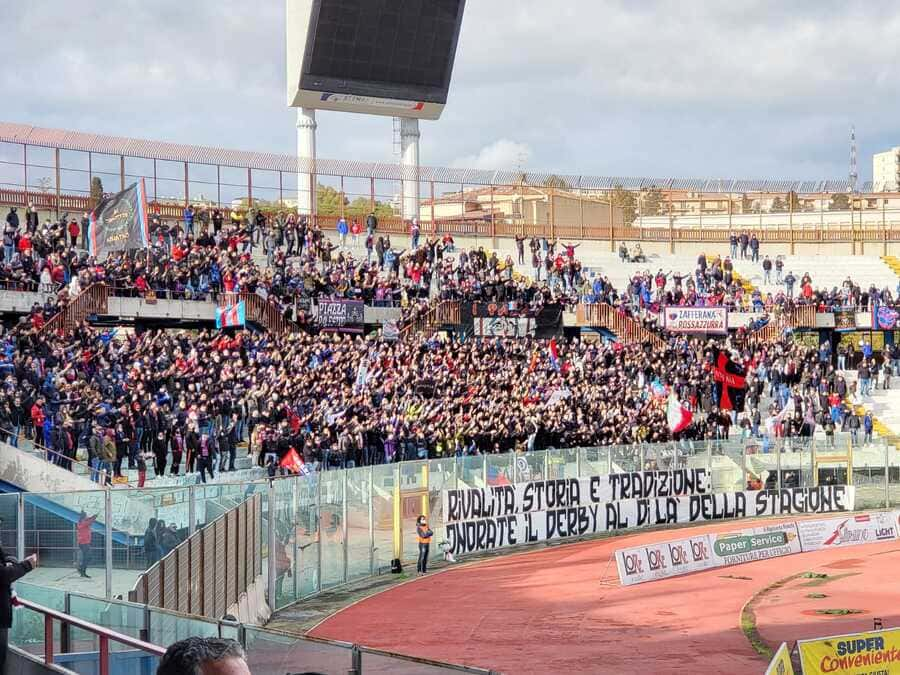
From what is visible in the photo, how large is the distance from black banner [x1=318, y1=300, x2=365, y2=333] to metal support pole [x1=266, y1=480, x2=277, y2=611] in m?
20.2

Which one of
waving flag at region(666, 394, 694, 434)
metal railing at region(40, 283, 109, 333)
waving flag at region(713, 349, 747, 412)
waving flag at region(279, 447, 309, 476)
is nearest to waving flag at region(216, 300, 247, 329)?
metal railing at region(40, 283, 109, 333)

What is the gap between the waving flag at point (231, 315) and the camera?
41.9 meters

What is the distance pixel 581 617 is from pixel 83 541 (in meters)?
12.6

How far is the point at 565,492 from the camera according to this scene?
119 ft

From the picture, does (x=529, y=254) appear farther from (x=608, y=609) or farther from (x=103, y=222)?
(x=608, y=609)

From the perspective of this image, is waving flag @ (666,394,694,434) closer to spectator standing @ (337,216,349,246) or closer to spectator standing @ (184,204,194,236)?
spectator standing @ (184,204,194,236)

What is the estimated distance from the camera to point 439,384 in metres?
39.0

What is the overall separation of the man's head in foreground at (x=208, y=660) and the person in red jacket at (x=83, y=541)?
44.7 feet

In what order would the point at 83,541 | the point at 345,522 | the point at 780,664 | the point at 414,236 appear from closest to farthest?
1. the point at 780,664
2. the point at 83,541
3. the point at 345,522
4. the point at 414,236

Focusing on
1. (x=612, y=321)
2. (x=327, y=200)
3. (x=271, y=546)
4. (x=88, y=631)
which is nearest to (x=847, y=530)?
(x=612, y=321)

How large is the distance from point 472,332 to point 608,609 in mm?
20895

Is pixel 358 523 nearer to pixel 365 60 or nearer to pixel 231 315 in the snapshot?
pixel 231 315

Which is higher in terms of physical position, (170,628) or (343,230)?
(343,230)

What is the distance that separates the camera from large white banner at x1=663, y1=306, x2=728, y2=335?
51.3 m
